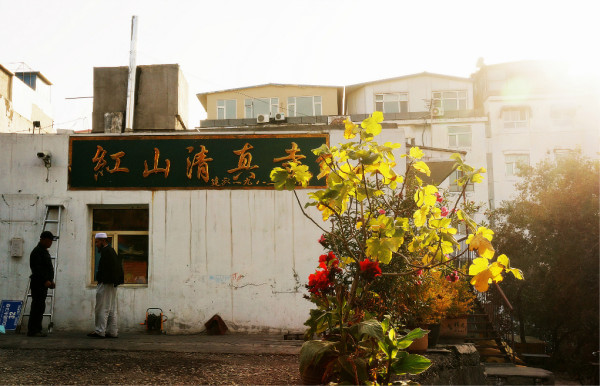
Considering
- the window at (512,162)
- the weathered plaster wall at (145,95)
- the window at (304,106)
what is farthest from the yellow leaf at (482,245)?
the window at (512,162)

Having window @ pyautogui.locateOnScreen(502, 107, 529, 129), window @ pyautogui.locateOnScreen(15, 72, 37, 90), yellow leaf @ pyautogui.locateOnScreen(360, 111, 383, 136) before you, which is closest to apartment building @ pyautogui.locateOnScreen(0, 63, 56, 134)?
window @ pyautogui.locateOnScreen(15, 72, 37, 90)

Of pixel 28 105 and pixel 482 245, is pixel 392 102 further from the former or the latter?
pixel 482 245

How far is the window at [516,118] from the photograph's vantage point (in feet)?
138

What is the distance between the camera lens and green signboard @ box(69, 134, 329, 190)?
1177 centimetres

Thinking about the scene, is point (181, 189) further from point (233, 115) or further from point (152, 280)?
point (233, 115)

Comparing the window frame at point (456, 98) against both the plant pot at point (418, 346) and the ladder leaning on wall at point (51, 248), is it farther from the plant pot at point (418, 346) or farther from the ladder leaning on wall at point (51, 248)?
the plant pot at point (418, 346)

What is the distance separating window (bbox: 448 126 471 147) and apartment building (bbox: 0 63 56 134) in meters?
26.8

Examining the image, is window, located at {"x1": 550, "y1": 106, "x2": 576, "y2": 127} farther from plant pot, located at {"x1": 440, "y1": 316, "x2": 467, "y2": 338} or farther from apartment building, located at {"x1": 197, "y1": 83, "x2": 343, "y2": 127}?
plant pot, located at {"x1": 440, "y1": 316, "x2": 467, "y2": 338}

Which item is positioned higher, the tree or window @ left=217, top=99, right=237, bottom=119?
window @ left=217, top=99, right=237, bottom=119

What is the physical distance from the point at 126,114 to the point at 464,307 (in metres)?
9.29

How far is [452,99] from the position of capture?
41.7 metres

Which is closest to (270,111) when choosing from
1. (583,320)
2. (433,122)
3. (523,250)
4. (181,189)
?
(433,122)

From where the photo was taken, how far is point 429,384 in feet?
23.4

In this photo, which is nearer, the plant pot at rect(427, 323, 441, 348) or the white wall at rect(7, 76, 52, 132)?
the plant pot at rect(427, 323, 441, 348)
